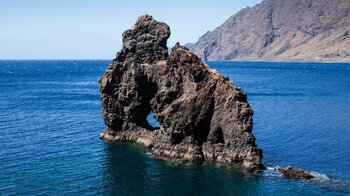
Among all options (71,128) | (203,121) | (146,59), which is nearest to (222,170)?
(203,121)

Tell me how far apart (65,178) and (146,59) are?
34.7m

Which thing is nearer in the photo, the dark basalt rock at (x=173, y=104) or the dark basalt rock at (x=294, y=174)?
the dark basalt rock at (x=294, y=174)

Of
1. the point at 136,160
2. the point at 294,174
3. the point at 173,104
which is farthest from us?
the point at 173,104

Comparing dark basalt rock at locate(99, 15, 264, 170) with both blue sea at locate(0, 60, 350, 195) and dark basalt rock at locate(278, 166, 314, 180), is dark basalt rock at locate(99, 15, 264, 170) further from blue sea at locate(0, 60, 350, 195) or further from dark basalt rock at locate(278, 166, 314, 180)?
dark basalt rock at locate(278, 166, 314, 180)

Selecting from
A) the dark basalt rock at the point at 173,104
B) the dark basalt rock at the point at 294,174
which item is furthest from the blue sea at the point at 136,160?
the dark basalt rock at the point at 173,104

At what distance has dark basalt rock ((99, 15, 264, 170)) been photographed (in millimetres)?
76125

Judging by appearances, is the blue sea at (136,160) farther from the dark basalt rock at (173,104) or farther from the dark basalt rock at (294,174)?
the dark basalt rock at (173,104)

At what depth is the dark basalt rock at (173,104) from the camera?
76125 millimetres

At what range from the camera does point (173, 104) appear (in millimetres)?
81875

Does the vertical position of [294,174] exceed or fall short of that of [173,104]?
it falls short

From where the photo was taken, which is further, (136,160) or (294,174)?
(136,160)

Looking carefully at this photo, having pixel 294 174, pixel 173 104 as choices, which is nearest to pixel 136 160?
pixel 173 104

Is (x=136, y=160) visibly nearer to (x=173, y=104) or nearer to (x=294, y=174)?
(x=173, y=104)

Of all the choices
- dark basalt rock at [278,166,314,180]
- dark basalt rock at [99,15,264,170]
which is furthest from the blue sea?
dark basalt rock at [99,15,264,170]
